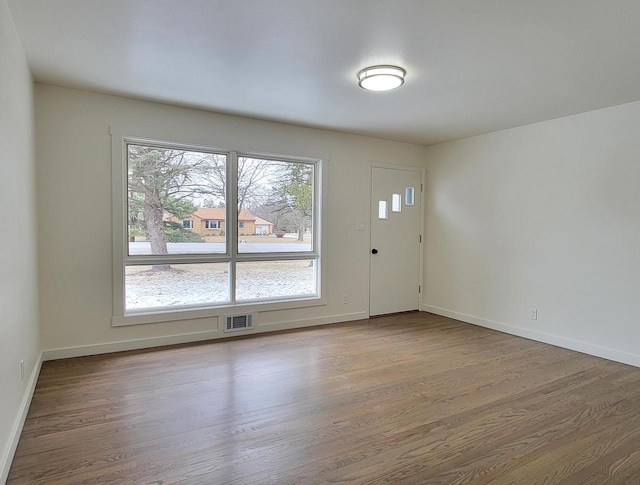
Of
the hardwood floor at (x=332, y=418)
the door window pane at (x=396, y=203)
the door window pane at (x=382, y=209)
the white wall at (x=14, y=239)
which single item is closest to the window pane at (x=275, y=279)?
the hardwood floor at (x=332, y=418)

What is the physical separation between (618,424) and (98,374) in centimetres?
390

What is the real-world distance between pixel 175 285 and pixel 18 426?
1951mm

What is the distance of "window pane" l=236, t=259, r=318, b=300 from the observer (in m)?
4.39

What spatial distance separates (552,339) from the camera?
411 cm

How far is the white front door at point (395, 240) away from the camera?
5277 mm

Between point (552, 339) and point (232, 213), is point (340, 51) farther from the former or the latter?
point (552, 339)

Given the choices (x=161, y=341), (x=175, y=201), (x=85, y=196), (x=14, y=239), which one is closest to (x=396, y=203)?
(x=175, y=201)

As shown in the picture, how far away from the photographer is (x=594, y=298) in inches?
148

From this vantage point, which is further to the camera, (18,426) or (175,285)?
(175,285)

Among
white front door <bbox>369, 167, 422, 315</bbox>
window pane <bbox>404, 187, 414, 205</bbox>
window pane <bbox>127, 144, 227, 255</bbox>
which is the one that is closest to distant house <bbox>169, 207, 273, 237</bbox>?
window pane <bbox>127, 144, 227, 255</bbox>

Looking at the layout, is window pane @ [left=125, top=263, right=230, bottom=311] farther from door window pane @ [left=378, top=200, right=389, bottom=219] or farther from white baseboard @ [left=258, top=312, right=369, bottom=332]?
door window pane @ [left=378, top=200, right=389, bottom=219]

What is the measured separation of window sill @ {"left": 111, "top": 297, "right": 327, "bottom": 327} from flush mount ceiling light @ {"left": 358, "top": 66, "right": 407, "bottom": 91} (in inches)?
105

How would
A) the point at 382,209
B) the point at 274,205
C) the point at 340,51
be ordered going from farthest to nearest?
1. the point at 382,209
2. the point at 274,205
3. the point at 340,51

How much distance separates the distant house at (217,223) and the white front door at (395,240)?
165 cm
